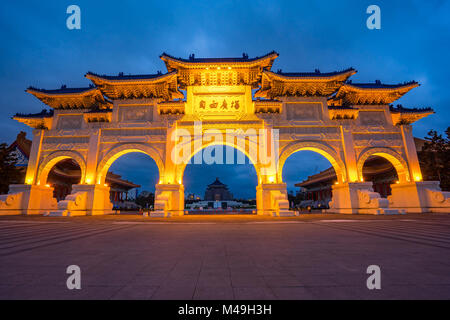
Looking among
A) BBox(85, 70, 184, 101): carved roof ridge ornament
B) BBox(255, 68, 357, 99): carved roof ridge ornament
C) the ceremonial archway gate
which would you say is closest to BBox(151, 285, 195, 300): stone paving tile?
the ceremonial archway gate

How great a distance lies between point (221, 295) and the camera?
5.40 ft

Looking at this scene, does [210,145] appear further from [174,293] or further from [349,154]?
[174,293]

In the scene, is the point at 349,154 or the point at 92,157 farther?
the point at 92,157

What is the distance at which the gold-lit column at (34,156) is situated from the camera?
14.6 metres

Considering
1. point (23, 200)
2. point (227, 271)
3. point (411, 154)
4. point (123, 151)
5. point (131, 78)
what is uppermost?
point (131, 78)

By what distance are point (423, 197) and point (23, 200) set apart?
87.3 feet

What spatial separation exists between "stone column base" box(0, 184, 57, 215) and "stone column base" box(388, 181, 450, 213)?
25.4 meters

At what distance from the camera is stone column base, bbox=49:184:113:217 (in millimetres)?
12703

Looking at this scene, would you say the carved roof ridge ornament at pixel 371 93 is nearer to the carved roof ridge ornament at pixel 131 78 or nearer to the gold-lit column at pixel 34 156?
the carved roof ridge ornament at pixel 131 78

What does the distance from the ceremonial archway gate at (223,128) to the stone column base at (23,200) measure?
65 mm

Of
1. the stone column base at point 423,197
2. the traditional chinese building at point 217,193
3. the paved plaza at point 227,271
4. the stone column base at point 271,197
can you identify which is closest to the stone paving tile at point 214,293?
the paved plaza at point 227,271

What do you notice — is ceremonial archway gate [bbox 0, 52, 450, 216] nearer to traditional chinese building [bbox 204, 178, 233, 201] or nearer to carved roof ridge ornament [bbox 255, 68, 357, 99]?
carved roof ridge ornament [bbox 255, 68, 357, 99]

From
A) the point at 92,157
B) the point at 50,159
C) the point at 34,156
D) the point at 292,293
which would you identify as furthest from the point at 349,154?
the point at 34,156

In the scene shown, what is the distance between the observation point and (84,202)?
45.2ft
